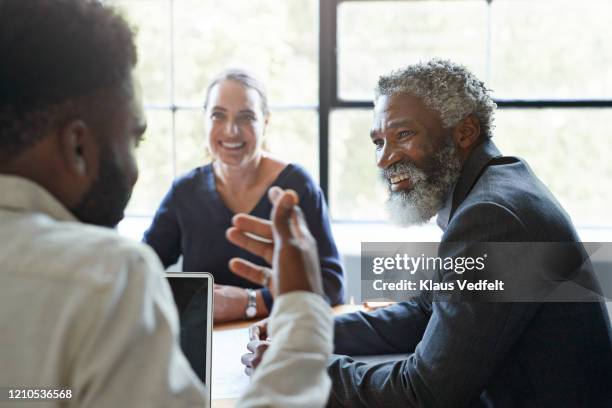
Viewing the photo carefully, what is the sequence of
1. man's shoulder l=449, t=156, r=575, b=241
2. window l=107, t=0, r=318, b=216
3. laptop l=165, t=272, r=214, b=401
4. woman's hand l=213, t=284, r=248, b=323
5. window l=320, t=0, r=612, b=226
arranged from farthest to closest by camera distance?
window l=107, t=0, r=318, b=216 → window l=320, t=0, r=612, b=226 → woman's hand l=213, t=284, r=248, b=323 → man's shoulder l=449, t=156, r=575, b=241 → laptop l=165, t=272, r=214, b=401

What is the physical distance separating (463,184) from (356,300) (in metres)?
1.56

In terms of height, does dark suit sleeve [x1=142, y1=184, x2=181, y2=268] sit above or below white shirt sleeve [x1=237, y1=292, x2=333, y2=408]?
below

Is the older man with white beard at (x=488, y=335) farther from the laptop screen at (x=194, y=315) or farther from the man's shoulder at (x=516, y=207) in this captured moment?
the laptop screen at (x=194, y=315)

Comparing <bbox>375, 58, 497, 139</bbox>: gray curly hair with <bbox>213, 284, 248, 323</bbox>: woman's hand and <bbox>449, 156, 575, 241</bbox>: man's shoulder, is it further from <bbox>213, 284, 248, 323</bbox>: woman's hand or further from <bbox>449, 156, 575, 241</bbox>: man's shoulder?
<bbox>213, 284, 248, 323</bbox>: woman's hand

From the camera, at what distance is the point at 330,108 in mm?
3037

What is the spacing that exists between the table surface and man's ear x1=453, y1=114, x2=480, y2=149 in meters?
0.67

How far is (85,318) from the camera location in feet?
1.76

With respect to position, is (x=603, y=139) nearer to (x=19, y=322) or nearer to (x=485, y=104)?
(x=485, y=104)

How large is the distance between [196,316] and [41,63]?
0.65 metres

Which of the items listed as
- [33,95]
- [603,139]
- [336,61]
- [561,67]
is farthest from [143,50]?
[33,95]

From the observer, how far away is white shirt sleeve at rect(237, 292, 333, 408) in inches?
24.7

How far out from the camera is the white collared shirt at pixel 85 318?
0.54 meters

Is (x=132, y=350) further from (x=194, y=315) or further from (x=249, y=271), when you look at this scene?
(x=194, y=315)

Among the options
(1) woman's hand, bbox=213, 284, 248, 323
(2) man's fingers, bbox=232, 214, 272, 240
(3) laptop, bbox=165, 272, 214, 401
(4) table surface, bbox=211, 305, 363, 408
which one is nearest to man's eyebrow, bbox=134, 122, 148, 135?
(2) man's fingers, bbox=232, 214, 272, 240
